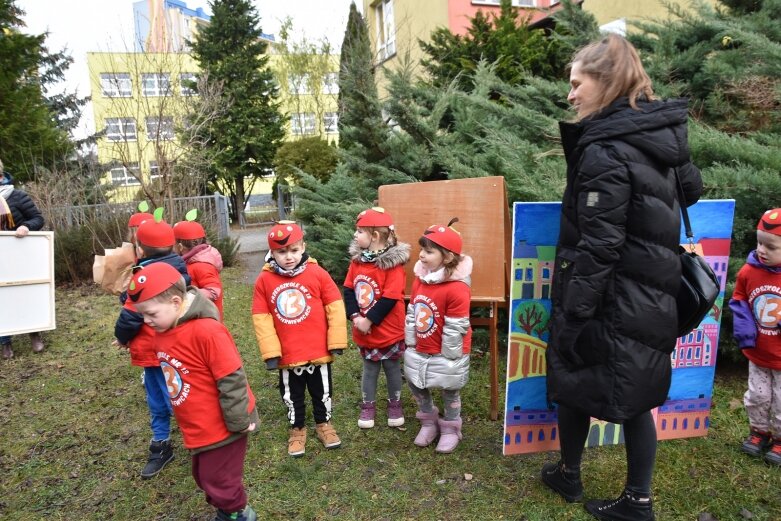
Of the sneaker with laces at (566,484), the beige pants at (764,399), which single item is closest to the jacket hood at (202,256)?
the sneaker with laces at (566,484)

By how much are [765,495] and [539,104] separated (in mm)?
5043

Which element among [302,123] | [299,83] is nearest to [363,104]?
[299,83]

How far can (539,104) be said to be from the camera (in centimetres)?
669

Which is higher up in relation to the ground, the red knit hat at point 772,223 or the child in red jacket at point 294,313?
the red knit hat at point 772,223

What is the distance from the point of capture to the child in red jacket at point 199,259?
3936 millimetres

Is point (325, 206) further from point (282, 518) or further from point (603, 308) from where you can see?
point (603, 308)

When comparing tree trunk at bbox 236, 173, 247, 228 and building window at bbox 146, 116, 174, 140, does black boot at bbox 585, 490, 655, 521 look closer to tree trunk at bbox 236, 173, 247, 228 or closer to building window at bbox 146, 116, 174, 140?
building window at bbox 146, 116, 174, 140

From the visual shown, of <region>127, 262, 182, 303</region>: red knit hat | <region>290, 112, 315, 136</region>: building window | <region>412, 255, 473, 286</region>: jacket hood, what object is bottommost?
<region>412, 255, 473, 286</region>: jacket hood

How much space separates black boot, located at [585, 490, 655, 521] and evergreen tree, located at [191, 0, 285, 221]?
22.9 m

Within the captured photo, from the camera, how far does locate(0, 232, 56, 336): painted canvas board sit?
5.58 m

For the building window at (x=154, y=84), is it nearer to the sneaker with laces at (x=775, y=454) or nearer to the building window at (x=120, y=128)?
the building window at (x=120, y=128)

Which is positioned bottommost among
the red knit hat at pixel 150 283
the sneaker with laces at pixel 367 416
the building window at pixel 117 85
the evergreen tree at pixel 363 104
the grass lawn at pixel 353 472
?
the grass lawn at pixel 353 472

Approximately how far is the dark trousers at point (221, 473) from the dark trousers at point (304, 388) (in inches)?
37.5

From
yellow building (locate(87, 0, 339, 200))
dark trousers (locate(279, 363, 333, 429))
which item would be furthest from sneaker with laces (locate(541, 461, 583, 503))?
yellow building (locate(87, 0, 339, 200))
